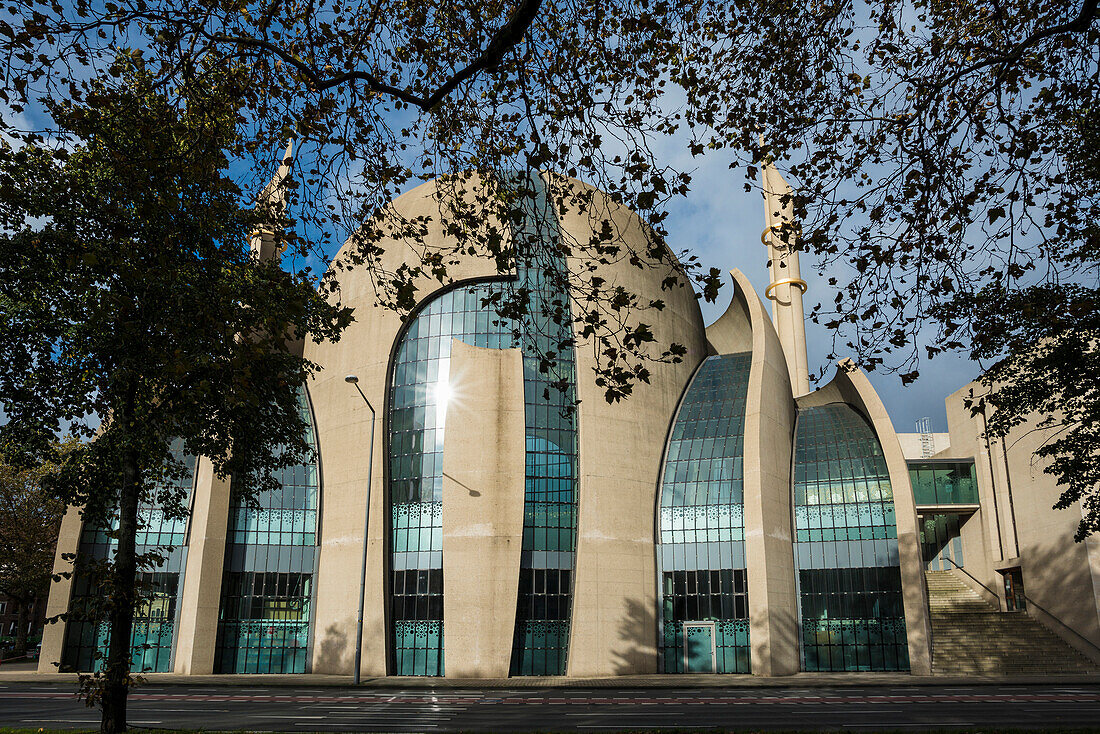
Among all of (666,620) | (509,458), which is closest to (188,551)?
(509,458)

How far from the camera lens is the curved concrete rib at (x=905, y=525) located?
29.6 metres

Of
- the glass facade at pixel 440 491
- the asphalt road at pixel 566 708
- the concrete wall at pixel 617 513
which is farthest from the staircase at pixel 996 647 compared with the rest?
the glass facade at pixel 440 491

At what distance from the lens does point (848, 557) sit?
104 ft

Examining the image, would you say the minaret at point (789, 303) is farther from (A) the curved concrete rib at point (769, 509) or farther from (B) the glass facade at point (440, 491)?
(B) the glass facade at point (440, 491)

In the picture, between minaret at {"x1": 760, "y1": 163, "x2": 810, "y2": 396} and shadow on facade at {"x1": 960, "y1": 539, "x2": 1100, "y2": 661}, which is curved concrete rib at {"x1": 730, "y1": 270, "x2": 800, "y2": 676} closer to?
shadow on facade at {"x1": 960, "y1": 539, "x2": 1100, "y2": 661}

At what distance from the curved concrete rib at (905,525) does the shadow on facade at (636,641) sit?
9751 millimetres

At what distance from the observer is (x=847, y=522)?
32.0 metres

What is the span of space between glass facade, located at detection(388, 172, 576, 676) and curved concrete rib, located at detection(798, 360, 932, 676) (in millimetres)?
11787

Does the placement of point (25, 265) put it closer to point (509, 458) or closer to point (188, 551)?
point (509, 458)

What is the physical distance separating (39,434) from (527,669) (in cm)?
1895

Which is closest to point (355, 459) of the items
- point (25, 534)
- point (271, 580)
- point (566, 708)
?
point (271, 580)

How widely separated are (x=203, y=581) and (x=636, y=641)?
56.6 feet

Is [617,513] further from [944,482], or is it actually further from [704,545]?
[944,482]

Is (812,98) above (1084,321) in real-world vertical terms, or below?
above
